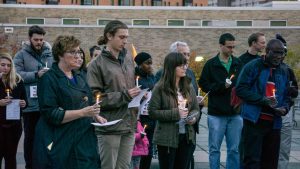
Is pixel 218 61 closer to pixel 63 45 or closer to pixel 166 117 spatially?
pixel 166 117

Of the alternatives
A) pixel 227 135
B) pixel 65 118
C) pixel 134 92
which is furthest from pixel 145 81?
pixel 65 118

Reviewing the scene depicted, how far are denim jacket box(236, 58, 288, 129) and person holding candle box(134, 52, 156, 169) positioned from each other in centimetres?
167

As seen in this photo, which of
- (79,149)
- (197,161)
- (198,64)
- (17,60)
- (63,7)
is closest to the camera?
(79,149)

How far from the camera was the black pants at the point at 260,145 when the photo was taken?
7.61m

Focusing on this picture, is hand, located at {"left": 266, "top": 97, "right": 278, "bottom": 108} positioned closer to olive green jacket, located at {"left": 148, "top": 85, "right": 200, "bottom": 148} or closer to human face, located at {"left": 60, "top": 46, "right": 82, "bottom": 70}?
olive green jacket, located at {"left": 148, "top": 85, "right": 200, "bottom": 148}

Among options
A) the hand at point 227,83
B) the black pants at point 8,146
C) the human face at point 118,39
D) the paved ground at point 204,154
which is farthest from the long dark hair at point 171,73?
the paved ground at point 204,154

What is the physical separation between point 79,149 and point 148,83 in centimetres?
364

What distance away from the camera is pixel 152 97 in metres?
7.48

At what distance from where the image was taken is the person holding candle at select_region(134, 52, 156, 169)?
29.4ft

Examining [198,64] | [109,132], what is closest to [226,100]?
[109,132]

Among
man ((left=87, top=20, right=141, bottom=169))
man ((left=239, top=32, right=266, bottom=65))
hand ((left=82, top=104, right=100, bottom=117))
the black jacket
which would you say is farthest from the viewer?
man ((left=239, top=32, right=266, bottom=65))

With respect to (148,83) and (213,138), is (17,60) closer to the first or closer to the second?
(148,83)

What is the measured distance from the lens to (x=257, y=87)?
7734mm

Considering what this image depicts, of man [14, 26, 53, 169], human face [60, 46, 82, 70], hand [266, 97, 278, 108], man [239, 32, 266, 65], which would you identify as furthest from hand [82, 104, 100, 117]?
man [239, 32, 266, 65]
